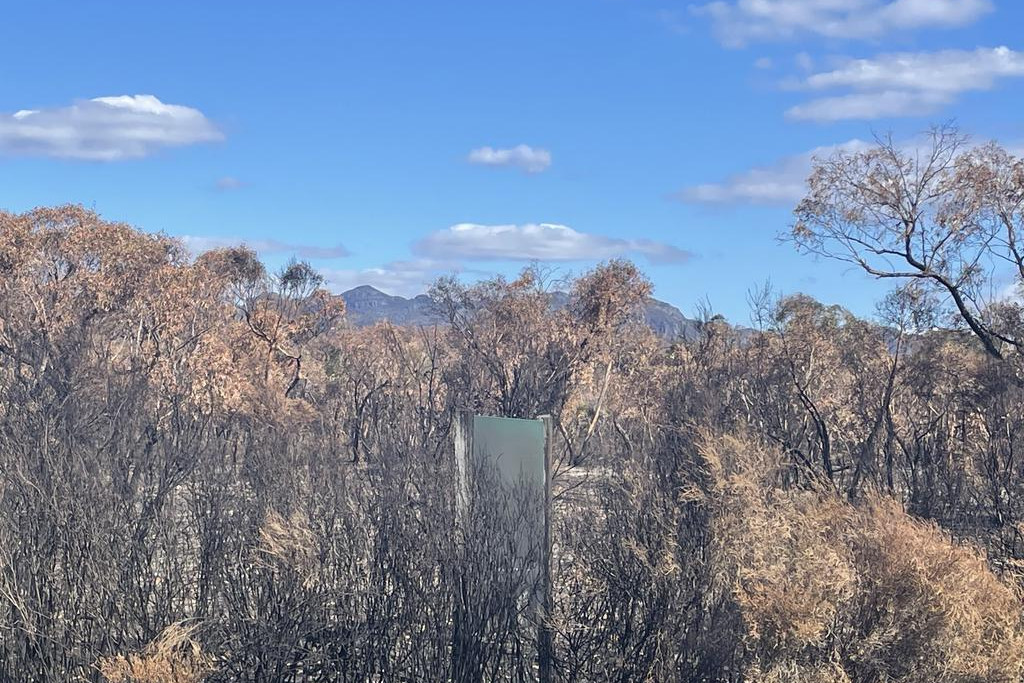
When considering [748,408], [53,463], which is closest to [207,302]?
[748,408]

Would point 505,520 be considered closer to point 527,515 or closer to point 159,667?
point 527,515

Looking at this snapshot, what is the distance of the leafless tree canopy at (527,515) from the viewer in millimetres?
10812

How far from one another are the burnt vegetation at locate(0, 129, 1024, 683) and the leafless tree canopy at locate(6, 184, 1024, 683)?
0.05 metres

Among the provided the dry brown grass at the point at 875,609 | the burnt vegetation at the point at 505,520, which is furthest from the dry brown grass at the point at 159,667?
the dry brown grass at the point at 875,609

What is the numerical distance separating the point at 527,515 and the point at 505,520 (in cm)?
28

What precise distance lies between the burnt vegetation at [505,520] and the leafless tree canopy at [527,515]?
49 mm

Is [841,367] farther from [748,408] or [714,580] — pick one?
[714,580]

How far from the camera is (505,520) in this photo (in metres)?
13.2

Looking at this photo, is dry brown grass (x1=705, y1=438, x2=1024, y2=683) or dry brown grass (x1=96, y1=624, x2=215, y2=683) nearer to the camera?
dry brown grass (x1=96, y1=624, x2=215, y2=683)

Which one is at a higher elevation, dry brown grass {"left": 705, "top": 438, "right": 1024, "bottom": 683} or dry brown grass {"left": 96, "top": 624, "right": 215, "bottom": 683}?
dry brown grass {"left": 705, "top": 438, "right": 1024, "bottom": 683}

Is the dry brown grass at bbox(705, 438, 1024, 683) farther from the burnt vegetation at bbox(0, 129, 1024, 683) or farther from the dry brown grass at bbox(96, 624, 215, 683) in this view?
Answer: the dry brown grass at bbox(96, 624, 215, 683)

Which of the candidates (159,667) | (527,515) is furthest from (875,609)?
(159,667)

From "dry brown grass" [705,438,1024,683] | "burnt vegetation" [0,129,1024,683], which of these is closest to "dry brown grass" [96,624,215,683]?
"burnt vegetation" [0,129,1024,683]

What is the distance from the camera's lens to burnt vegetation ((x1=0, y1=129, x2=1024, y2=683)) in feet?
35.6
